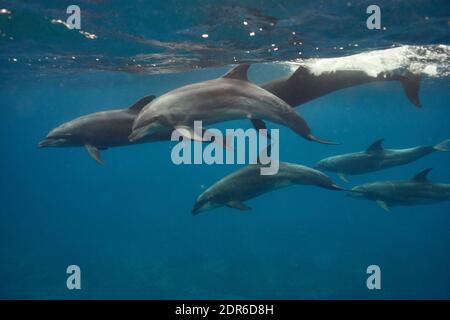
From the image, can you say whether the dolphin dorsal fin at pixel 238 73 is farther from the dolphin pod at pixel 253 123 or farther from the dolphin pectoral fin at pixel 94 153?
the dolphin pectoral fin at pixel 94 153

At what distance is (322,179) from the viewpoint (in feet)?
32.9

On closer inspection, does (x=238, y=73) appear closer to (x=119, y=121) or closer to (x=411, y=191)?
(x=119, y=121)

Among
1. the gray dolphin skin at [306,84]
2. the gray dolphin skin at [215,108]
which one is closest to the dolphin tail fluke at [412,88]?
the gray dolphin skin at [306,84]

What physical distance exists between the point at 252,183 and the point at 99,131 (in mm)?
3825

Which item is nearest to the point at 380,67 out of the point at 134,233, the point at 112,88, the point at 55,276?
the point at 55,276

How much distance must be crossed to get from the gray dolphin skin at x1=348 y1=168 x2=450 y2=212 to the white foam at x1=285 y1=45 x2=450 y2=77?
150 inches

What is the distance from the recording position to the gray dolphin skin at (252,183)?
9.80 meters

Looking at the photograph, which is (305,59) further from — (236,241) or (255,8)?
(236,241)

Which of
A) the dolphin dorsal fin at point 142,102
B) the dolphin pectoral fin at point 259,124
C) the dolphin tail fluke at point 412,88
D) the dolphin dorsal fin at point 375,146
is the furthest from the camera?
the dolphin dorsal fin at point 375,146

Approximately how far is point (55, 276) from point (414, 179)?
65.3 ft

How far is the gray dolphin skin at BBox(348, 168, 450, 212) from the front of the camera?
42.8 feet

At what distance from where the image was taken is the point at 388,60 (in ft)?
48.2

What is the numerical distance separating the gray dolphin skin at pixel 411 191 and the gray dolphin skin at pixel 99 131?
7.97 meters

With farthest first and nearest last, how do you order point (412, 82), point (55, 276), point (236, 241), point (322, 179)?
1. point (236, 241)
2. point (55, 276)
3. point (412, 82)
4. point (322, 179)
